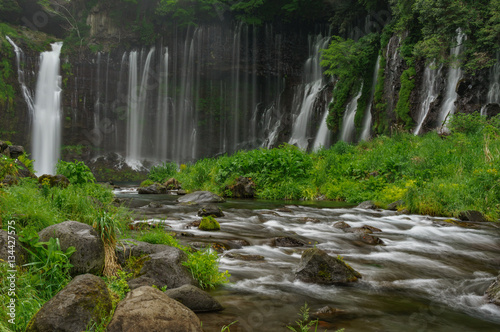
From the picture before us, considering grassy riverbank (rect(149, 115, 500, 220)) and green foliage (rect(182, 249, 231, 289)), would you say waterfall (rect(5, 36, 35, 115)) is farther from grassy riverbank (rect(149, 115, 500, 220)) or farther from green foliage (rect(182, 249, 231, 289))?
green foliage (rect(182, 249, 231, 289))

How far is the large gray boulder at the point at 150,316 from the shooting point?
245cm

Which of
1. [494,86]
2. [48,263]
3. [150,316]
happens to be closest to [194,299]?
[150,316]

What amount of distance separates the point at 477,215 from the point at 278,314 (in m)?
7.59

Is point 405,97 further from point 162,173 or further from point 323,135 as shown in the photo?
point 162,173

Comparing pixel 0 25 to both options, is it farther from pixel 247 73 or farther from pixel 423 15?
pixel 423 15

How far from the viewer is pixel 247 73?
1558 inches

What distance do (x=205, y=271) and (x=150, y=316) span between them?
1769 mm

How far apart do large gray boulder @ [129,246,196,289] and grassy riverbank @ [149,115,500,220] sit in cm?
815

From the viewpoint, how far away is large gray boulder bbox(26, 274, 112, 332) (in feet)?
8.59

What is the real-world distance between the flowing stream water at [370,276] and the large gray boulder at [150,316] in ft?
2.09

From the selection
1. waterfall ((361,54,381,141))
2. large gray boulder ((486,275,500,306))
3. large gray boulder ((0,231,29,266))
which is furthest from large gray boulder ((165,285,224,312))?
waterfall ((361,54,381,141))

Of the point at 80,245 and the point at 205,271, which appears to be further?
the point at 205,271

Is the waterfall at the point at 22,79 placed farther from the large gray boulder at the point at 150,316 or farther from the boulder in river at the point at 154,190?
the large gray boulder at the point at 150,316

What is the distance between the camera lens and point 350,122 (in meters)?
25.9
